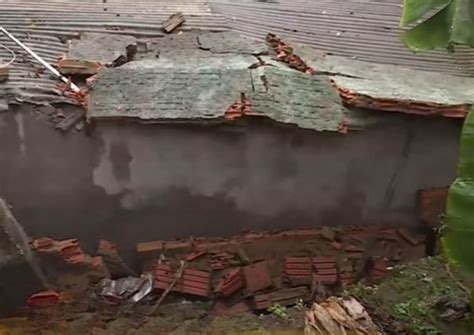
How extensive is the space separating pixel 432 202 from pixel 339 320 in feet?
8.51

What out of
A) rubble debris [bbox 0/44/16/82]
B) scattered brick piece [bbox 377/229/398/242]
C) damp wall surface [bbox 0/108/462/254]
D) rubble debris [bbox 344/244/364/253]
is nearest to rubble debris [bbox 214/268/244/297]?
damp wall surface [bbox 0/108/462/254]

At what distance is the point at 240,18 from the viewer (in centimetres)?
659

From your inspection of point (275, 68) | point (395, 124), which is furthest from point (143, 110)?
point (395, 124)

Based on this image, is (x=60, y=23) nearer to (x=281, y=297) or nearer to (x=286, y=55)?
(x=286, y=55)

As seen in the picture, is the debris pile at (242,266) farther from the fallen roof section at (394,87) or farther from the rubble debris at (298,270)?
the fallen roof section at (394,87)

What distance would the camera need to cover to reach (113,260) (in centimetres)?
608

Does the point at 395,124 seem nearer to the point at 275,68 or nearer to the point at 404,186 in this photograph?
the point at 404,186

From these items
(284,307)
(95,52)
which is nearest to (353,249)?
(284,307)

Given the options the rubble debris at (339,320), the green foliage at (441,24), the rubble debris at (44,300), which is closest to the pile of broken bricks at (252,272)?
the rubble debris at (44,300)

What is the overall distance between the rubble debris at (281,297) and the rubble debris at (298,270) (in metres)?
0.06

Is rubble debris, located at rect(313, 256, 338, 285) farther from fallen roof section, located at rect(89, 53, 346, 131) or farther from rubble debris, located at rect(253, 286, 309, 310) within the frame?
fallen roof section, located at rect(89, 53, 346, 131)

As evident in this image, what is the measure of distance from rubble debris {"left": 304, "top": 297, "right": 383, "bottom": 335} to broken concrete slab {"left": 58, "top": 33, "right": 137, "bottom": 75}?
2747 millimetres

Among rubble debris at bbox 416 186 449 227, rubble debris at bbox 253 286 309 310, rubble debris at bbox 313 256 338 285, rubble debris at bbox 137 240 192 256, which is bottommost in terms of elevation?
rubble debris at bbox 253 286 309 310

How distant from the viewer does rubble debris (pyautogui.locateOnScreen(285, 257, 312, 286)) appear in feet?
19.9
